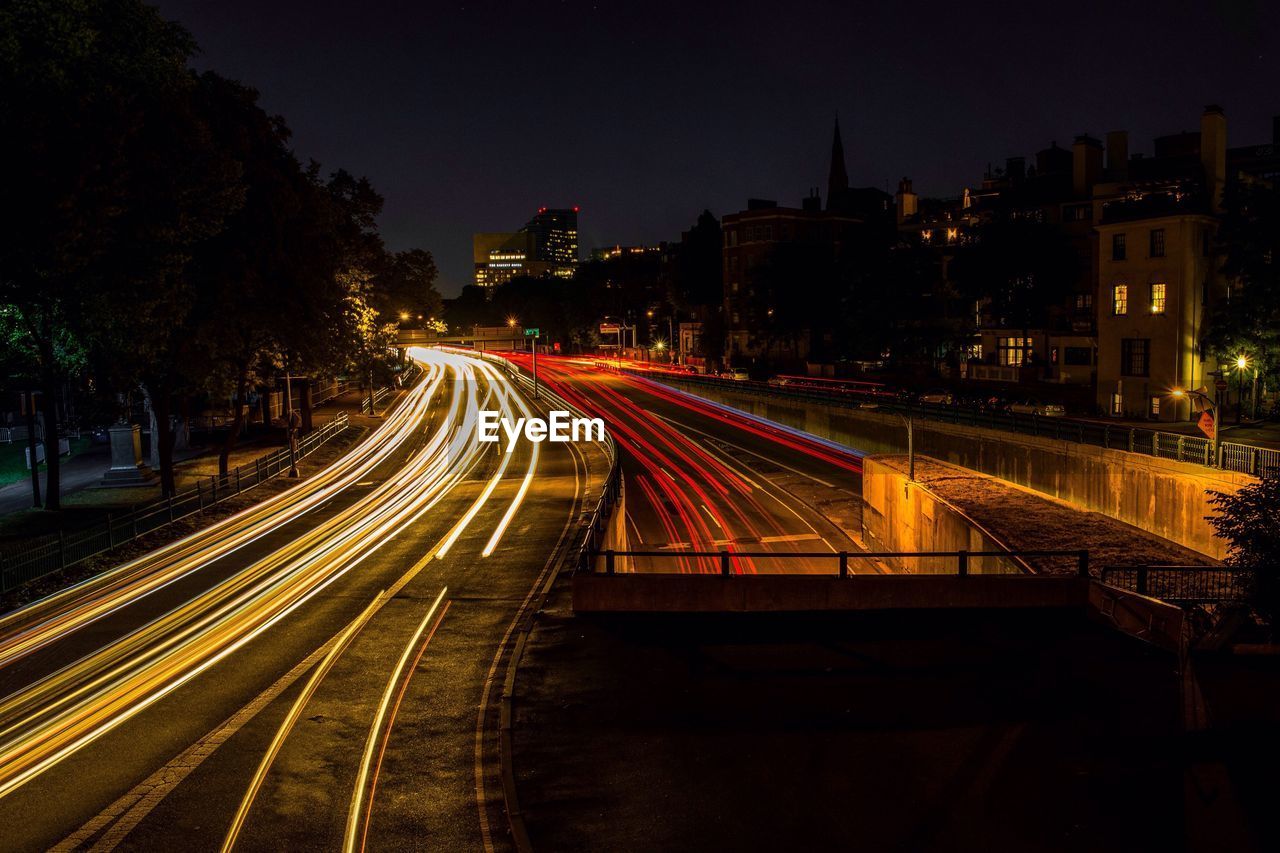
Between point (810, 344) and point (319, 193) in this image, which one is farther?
point (810, 344)

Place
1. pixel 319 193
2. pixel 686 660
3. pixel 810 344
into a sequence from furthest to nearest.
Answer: pixel 810 344 < pixel 319 193 < pixel 686 660

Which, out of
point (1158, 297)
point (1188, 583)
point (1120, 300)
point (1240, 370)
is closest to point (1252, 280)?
point (1240, 370)

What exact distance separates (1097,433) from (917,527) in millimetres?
6880

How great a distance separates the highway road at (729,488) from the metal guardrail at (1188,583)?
31.0ft

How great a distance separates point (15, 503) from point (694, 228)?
339ft

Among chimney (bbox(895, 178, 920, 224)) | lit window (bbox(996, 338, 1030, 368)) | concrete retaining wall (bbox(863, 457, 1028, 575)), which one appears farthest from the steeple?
concrete retaining wall (bbox(863, 457, 1028, 575))

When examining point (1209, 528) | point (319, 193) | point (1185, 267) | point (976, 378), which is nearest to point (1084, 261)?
point (976, 378)

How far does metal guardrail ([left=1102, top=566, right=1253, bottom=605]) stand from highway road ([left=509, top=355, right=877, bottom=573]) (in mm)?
9435

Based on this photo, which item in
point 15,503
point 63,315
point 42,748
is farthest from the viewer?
point 15,503

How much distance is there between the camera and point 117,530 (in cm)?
2480

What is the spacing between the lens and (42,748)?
1236 cm

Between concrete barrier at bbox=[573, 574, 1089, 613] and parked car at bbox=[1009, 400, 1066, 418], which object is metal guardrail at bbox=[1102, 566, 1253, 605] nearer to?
concrete barrier at bbox=[573, 574, 1089, 613]

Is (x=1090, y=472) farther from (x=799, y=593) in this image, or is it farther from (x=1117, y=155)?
(x=1117, y=155)

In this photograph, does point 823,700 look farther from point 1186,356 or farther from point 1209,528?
point 1186,356
